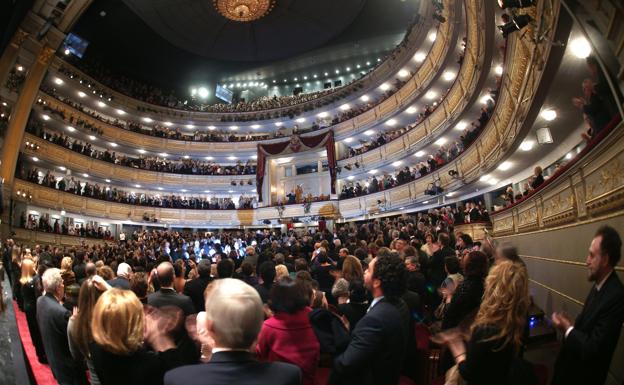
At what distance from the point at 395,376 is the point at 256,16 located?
97.0ft

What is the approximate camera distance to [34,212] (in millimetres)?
19672

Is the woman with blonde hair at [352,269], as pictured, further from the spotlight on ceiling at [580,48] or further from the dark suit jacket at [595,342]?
the spotlight on ceiling at [580,48]

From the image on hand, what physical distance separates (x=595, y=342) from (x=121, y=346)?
2.51m

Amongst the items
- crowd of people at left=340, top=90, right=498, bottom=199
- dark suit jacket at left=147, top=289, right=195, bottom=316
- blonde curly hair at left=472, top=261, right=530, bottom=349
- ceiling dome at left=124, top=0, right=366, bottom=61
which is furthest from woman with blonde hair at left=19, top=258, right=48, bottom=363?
ceiling dome at left=124, top=0, right=366, bottom=61

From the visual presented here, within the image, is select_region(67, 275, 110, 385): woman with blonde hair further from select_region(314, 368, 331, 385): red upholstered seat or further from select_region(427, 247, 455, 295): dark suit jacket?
select_region(427, 247, 455, 295): dark suit jacket

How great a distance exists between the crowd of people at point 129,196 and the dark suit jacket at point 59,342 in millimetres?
20568

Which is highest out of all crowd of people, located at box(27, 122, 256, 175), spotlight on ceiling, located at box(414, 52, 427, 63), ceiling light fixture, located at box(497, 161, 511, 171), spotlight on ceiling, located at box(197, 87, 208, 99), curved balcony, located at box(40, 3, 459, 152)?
spotlight on ceiling, located at box(197, 87, 208, 99)

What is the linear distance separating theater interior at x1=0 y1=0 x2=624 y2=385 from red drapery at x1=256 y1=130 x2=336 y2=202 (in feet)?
0.56

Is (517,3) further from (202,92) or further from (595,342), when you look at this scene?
(202,92)

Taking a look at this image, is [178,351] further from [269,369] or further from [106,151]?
[106,151]

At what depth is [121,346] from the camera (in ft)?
6.29

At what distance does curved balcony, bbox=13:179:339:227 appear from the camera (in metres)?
19.9

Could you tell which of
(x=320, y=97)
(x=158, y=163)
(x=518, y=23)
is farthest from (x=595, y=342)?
(x=158, y=163)

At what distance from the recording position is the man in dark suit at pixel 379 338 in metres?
2.04
